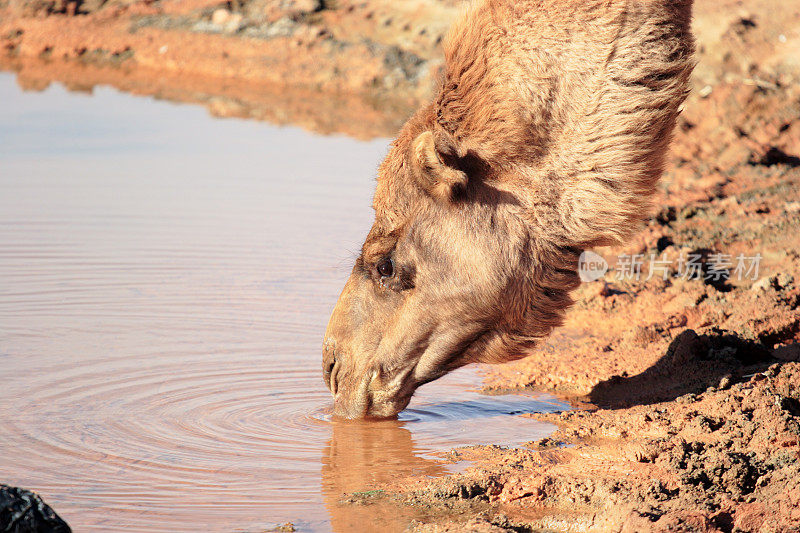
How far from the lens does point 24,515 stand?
125 inches

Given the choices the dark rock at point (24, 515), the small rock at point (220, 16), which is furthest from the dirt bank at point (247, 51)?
the dark rock at point (24, 515)

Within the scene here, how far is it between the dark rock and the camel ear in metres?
2.11

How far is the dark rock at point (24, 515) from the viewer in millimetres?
3109

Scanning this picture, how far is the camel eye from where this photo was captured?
475 centimetres

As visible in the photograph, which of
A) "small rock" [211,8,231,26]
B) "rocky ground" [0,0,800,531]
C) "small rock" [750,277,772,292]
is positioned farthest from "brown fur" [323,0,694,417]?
"small rock" [211,8,231,26]

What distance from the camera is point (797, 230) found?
323 inches

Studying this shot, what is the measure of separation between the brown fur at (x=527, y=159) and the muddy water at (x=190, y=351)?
0.93 m

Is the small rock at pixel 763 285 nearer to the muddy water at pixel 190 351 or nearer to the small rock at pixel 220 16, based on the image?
the muddy water at pixel 190 351

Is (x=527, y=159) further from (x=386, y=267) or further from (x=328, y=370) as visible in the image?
(x=328, y=370)

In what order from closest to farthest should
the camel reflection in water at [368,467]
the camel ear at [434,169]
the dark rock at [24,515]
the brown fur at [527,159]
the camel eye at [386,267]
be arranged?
the dark rock at [24,515], the camel reflection in water at [368,467], the camel ear at [434,169], the brown fur at [527,159], the camel eye at [386,267]

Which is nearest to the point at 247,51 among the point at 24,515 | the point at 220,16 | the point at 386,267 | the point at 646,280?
the point at 220,16

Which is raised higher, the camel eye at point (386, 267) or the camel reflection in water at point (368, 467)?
the camel eye at point (386, 267)

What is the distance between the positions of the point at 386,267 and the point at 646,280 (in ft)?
11.9

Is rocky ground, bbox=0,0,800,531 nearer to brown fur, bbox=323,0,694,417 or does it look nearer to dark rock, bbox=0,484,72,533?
brown fur, bbox=323,0,694,417
